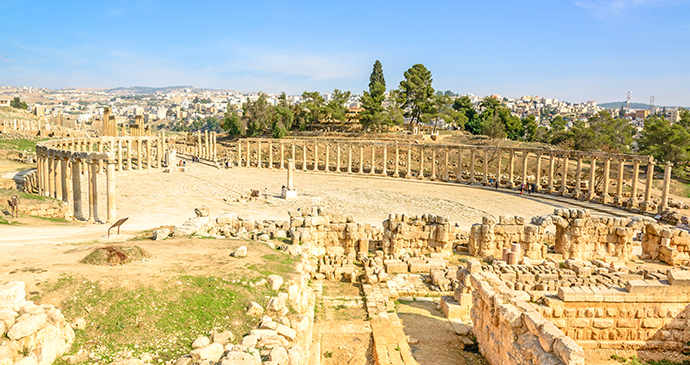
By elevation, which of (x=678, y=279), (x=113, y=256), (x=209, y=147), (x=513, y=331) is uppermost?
(x=209, y=147)

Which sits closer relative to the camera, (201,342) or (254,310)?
(201,342)

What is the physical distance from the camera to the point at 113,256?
36.6 feet

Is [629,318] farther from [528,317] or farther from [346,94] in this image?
[346,94]

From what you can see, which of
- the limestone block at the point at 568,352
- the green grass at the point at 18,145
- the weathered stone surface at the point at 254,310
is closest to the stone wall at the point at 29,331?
the weathered stone surface at the point at 254,310

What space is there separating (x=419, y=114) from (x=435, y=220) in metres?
59.6

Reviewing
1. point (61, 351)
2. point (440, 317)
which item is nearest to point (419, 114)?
point (440, 317)

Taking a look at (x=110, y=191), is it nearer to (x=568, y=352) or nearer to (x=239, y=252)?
(x=239, y=252)

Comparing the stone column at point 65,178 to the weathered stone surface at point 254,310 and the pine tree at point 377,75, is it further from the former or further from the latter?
the pine tree at point 377,75

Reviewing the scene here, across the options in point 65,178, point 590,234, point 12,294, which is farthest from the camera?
point 65,178

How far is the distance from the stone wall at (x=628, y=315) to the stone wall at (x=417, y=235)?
317 inches

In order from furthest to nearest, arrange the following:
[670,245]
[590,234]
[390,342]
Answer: [590,234], [670,245], [390,342]

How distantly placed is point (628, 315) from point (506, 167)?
50192mm

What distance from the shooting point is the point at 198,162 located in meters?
62.5

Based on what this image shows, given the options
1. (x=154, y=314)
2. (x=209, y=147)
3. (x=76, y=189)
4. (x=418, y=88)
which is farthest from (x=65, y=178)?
(x=418, y=88)
